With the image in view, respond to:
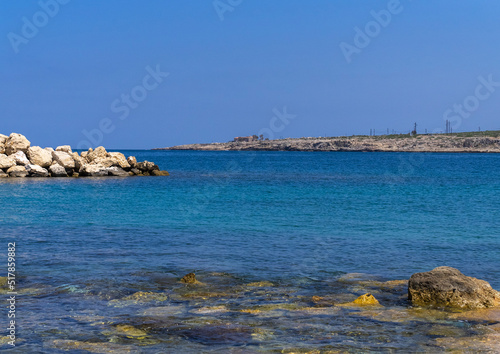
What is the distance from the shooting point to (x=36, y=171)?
48.6m

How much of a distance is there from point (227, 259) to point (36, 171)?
3878 centimetres

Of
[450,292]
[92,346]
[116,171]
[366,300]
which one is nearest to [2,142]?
[116,171]

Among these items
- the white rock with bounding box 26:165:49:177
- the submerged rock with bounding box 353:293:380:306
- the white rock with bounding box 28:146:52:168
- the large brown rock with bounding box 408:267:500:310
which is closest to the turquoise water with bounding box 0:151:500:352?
the submerged rock with bounding box 353:293:380:306

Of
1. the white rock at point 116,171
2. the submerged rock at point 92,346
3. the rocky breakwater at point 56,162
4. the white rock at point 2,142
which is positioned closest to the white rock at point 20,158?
the rocky breakwater at point 56,162

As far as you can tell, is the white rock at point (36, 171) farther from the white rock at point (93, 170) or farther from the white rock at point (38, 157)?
the white rock at point (93, 170)

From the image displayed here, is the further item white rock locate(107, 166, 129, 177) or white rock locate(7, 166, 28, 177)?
white rock locate(107, 166, 129, 177)

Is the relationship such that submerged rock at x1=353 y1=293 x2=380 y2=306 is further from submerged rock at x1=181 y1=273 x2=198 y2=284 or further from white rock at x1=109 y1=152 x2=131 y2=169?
white rock at x1=109 y1=152 x2=131 y2=169

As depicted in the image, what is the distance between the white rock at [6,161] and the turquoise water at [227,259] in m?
17.8

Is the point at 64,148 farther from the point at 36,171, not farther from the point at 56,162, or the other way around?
the point at 36,171

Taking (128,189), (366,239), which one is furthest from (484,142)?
(366,239)

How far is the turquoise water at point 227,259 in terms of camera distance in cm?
873

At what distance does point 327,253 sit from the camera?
53.1 ft

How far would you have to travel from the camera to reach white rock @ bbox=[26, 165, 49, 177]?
159ft

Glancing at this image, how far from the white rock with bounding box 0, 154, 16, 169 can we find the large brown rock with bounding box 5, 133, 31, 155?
2.81ft
